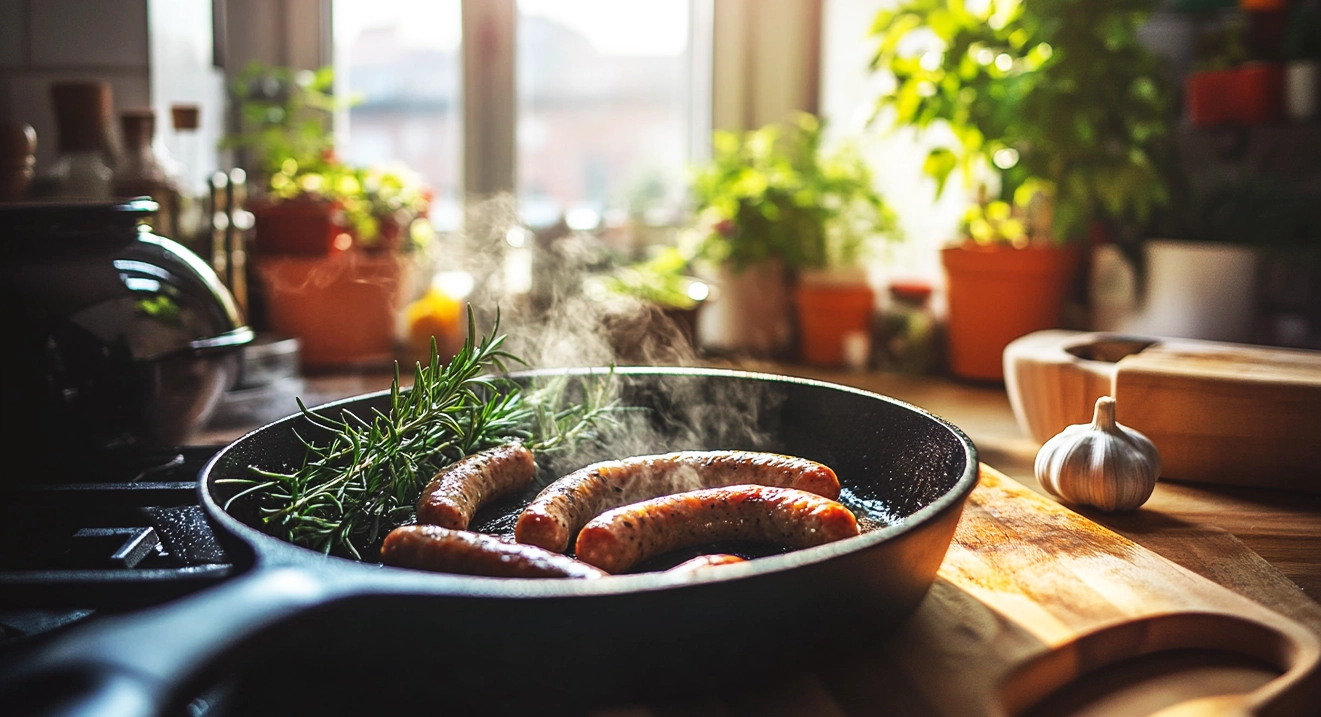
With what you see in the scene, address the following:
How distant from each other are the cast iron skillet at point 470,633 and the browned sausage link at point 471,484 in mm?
206

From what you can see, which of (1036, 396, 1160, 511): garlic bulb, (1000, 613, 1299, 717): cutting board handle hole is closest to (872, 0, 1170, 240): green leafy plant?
(1036, 396, 1160, 511): garlic bulb

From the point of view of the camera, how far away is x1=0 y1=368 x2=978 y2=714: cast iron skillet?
440 mm

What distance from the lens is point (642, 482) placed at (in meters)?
1.08

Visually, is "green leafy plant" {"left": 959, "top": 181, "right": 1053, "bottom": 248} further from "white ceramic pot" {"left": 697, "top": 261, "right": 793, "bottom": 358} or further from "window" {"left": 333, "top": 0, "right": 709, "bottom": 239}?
"window" {"left": 333, "top": 0, "right": 709, "bottom": 239}

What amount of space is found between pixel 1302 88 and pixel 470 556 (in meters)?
2.28

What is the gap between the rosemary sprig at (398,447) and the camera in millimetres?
896

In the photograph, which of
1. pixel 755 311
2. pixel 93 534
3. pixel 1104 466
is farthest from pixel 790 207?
pixel 93 534

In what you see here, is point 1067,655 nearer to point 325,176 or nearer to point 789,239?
point 789,239

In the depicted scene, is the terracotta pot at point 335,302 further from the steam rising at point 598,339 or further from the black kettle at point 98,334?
the black kettle at point 98,334

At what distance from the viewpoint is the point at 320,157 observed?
2.56 metres

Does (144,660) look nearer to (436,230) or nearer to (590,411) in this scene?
(590,411)

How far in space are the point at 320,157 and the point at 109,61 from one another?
22.7 inches

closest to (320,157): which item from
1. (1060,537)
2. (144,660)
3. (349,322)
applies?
(349,322)

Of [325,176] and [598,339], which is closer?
[598,339]
